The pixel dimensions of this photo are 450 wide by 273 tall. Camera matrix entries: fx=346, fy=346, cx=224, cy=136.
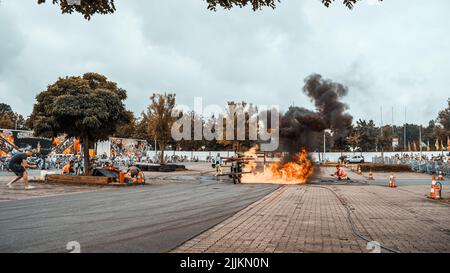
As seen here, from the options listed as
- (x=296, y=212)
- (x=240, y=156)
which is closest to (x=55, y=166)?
(x=240, y=156)

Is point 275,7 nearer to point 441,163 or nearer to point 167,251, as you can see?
point 167,251

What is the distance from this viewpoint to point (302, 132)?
1037 inches

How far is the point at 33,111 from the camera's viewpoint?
1900cm

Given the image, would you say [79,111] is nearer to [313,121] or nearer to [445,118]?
[313,121]

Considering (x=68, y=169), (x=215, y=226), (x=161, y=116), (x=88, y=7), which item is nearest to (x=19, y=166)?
(x=68, y=169)

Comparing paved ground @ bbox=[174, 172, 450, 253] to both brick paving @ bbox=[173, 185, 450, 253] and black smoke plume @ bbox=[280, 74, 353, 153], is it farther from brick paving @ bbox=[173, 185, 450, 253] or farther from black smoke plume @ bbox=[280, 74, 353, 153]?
black smoke plume @ bbox=[280, 74, 353, 153]

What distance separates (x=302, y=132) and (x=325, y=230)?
19904mm

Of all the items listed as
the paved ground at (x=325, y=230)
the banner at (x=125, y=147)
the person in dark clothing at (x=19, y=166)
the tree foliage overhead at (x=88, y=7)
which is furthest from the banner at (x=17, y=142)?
the tree foliage overhead at (x=88, y=7)

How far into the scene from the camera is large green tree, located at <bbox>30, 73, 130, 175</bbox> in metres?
17.9

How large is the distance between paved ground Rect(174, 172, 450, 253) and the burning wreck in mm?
14222

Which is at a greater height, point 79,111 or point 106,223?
point 79,111

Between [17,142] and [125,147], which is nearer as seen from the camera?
[17,142]

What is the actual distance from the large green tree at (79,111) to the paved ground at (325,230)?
11.6 m

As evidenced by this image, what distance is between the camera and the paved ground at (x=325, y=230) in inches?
218
